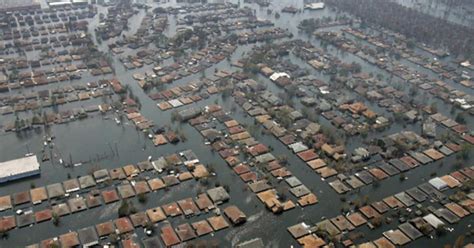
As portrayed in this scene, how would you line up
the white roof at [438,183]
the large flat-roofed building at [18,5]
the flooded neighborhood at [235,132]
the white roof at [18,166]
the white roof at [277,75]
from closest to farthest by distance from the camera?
the flooded neighborhood at [235,132] → the white roof at [438,183] → the white roof at [18,166] → the white roof at [277,75] → the large flat-roofed building at [18,5]

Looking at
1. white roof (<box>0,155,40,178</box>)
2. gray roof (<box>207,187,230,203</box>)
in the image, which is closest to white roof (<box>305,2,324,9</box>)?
gray roof (<box>207,187,230,203</box>)

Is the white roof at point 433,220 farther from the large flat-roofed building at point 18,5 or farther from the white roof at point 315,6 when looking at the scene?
the large flat-roofed building at point 18,5

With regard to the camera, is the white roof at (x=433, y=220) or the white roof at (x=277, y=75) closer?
the white roof at (x=433, y=220)

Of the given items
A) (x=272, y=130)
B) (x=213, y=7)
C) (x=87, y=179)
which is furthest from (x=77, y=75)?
(x=213, y=7)

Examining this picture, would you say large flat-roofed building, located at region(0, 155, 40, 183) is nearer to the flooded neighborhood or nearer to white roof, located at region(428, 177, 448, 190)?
the flooded neighborhood

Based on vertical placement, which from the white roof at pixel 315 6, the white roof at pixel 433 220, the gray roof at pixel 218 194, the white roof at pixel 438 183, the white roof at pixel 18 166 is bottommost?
the white roof at pixel 433 220

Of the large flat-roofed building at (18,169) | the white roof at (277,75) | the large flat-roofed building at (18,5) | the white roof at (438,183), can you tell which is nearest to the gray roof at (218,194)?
the large flat-roofed building at (18,169)

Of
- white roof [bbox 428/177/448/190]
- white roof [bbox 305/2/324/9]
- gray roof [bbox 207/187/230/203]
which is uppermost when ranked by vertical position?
white roof [bbox 305/2/324/9]

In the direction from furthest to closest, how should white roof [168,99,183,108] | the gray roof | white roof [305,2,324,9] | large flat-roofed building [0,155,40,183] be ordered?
white roof [305,2,324,9], white roof [168,99,183,108], large flat-roofed building [0,155,40,183], the gray roof
